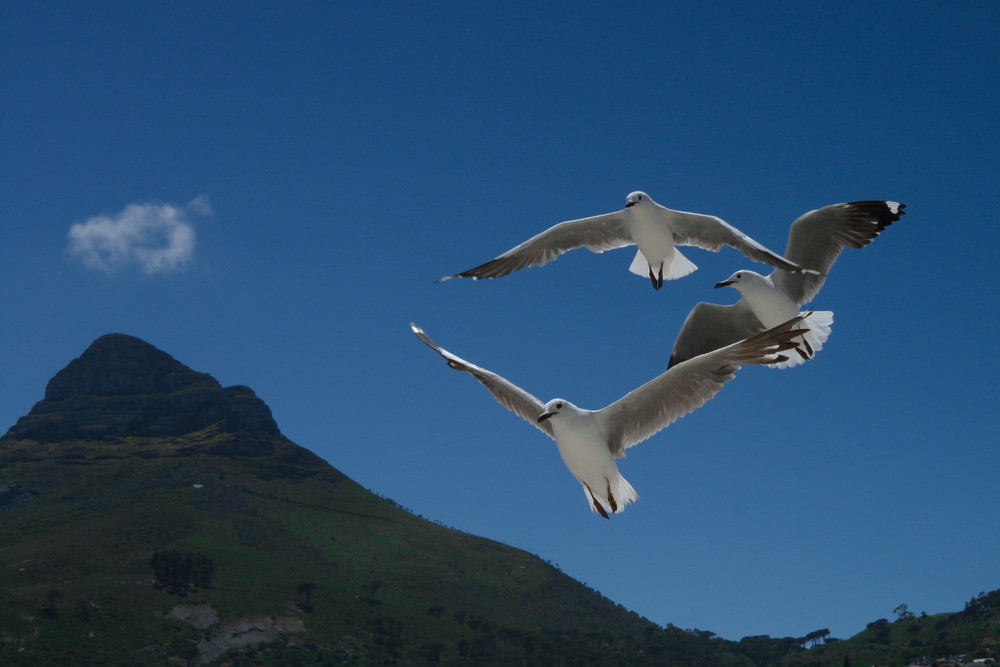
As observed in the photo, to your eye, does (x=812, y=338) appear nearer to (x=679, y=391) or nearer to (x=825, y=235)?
(x=825, y=235)

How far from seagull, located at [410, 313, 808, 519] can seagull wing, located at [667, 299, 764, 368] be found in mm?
2673

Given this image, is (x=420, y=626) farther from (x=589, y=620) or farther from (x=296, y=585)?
(x=589, y=620)

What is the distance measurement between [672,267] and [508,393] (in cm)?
406

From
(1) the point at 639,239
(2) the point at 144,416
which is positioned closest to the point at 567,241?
(1) the point at 639,239

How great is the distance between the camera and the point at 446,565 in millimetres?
149500

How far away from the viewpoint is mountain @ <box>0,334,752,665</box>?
101 meters

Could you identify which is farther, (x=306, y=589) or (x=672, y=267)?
(x=306, y=589)

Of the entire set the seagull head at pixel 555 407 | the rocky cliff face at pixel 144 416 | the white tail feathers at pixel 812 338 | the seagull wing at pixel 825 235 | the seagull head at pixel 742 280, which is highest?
the rocky cliff face at pixel 144 416

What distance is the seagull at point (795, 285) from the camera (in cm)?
1179

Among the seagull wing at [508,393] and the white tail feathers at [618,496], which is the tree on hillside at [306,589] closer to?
the seagull wing at [508,393]

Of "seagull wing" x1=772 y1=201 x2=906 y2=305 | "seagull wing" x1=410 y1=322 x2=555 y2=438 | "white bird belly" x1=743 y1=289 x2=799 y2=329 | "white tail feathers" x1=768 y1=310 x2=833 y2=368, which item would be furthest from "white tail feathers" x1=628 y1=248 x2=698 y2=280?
"seagull wing" x1=410 y1=322 x2=555 y2=438

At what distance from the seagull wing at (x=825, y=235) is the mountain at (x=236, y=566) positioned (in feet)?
306

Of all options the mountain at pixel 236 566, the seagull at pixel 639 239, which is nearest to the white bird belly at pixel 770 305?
the seagull at pixel 639 239

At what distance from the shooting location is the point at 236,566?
387 feet
